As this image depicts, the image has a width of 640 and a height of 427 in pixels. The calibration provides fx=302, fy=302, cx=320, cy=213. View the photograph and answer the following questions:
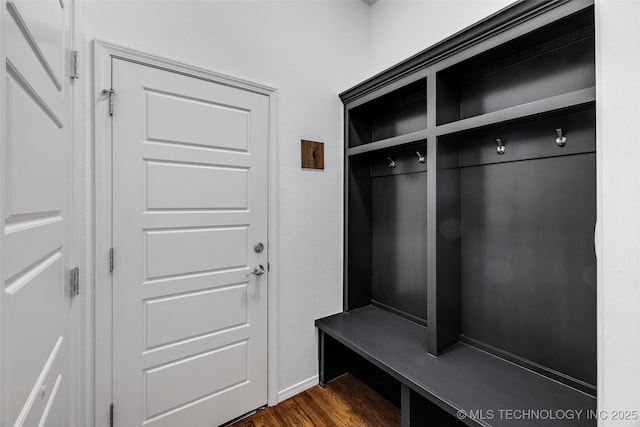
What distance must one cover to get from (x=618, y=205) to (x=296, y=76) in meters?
1.88

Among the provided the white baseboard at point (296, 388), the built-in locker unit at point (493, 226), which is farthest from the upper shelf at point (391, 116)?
the white baseboard at point (296, 388)

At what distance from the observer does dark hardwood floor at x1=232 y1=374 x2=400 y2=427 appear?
187cm

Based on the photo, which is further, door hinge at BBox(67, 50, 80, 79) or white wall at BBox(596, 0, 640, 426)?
door hinge at BBox(67, 50, 80, 79)

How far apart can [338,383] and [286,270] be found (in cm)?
99

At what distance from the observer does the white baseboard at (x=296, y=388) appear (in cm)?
208

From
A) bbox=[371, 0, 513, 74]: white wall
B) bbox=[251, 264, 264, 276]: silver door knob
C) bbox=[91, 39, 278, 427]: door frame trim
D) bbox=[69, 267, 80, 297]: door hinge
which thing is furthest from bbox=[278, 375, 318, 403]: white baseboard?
bbox=[371, 0, 513, 74]: white wall

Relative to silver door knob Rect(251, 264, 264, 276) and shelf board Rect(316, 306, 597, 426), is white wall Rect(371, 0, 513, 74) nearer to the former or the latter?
silver door knob Rect(251, 264, 264, 276)

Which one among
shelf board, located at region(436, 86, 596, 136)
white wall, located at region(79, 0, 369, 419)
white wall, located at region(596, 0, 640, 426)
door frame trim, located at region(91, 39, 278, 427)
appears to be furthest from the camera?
white wall, located at region(79, 0, 369, 419)

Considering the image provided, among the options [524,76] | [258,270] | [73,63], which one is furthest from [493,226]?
[73,63]

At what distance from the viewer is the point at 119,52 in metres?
1.49

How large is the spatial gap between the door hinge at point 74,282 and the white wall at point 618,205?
6.36 feet

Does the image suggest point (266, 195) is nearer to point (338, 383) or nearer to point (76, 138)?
point (76, 138)

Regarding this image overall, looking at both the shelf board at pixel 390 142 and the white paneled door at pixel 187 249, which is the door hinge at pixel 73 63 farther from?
the shelf board at pixel 390 142

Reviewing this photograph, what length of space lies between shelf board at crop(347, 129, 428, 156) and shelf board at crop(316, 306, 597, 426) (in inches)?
49.1
